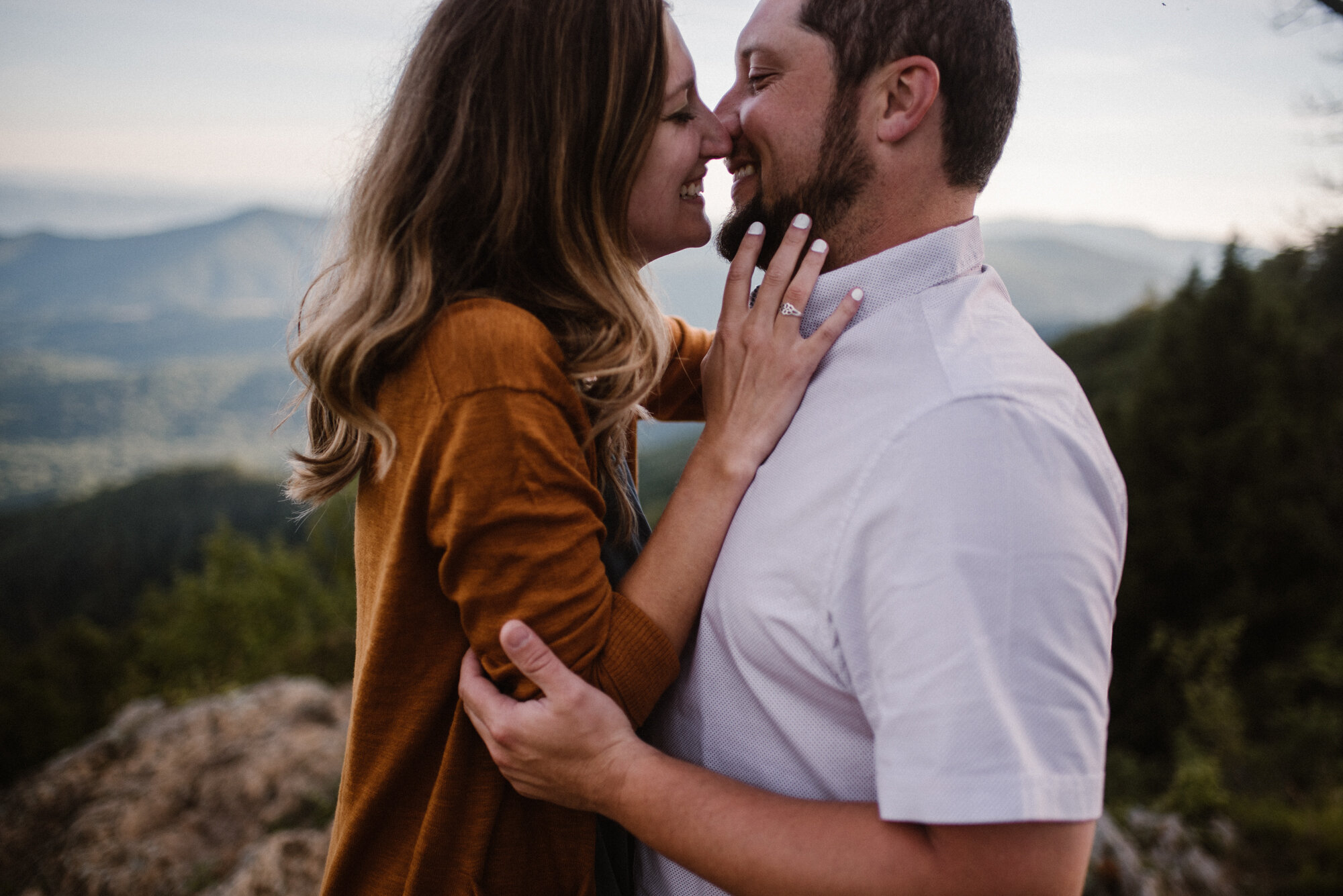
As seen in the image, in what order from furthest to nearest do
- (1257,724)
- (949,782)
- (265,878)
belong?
(1257,724), (265,878), (949,782)

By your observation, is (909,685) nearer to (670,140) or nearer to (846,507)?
(846,507)

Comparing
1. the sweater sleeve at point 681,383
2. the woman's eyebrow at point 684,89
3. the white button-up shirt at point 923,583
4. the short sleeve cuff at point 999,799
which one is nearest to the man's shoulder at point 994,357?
the white button-up shirt at point 923,583

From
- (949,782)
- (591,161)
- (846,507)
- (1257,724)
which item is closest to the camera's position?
(949,782)

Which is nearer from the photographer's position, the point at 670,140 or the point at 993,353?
the point at 993,353

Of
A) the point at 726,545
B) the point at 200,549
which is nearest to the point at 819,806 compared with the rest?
the point at 726,545

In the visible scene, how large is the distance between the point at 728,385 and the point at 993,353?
0.59m

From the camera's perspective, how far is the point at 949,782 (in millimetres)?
1112

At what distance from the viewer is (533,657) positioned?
142cm

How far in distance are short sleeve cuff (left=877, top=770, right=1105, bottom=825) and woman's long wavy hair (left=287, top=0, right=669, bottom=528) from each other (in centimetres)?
91

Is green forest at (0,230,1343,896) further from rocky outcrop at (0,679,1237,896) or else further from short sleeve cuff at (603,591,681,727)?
short sleeve cuff at (603,591,681,727)

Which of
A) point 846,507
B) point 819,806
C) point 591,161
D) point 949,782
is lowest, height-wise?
point 819,806

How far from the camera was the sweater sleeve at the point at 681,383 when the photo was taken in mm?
2494

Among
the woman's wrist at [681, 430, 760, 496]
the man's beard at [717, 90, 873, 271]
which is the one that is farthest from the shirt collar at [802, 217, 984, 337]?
the woman's wrist at [681, 430, 760, 496]

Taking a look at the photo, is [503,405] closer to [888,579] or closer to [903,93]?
[888,579]
